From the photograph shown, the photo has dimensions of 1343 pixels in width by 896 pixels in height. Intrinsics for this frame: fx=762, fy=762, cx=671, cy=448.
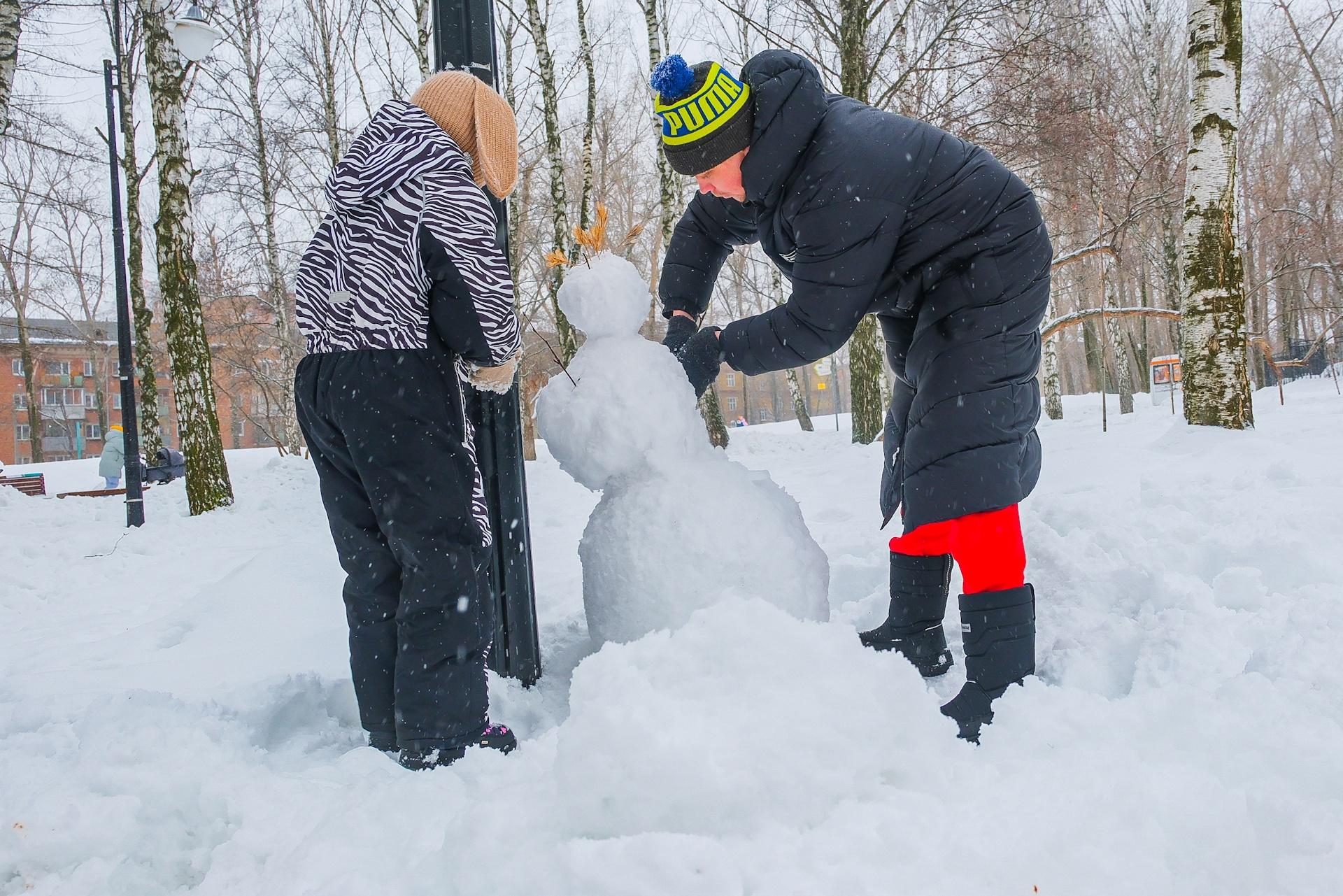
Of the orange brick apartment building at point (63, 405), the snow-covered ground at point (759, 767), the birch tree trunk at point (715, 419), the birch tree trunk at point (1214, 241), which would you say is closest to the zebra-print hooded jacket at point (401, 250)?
the snow-covered ground at point (759, 767)

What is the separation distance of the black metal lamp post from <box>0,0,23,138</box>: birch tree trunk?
2.52m

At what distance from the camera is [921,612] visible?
7.41 feet

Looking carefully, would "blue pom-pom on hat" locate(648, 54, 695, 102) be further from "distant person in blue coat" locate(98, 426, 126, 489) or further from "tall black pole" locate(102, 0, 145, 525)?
"distant person in blue coat" locate(98, 426, 126, 489)

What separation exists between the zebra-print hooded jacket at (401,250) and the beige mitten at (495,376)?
Answer: 16cm

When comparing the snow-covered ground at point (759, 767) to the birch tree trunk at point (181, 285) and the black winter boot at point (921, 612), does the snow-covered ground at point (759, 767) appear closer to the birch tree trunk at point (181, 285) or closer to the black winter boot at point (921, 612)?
the black winter boot at point (921, 612)

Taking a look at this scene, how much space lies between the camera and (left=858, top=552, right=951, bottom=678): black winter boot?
2.26 metres

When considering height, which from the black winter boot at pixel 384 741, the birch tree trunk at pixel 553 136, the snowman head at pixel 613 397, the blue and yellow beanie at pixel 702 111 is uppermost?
the birch tree trunk at pixel 553 136

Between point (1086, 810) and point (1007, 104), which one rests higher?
point (1007, 104)

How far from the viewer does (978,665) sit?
6.07 ft

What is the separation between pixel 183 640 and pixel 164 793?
1536 mm

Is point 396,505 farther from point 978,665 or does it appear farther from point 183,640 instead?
point 183,640

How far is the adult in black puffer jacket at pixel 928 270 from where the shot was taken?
1.84m

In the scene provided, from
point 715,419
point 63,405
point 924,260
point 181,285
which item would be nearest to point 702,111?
point 924,260

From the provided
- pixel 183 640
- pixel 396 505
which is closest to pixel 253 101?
pixel 183 640
